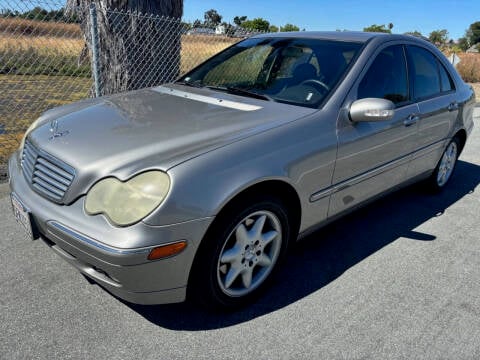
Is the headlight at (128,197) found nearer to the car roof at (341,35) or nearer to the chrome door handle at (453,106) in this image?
the car roof at (341,35)

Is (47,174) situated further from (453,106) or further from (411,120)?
(453,106)

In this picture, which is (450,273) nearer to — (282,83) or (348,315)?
(348,315)


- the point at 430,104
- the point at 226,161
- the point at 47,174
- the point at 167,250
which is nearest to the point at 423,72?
the point at 430,104

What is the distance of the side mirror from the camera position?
278 centimetres

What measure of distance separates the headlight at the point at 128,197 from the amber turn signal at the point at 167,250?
0.17 m

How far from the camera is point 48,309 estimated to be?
247 centimetres

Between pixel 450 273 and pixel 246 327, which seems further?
pixel 450 273

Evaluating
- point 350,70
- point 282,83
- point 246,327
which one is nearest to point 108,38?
point 282,83

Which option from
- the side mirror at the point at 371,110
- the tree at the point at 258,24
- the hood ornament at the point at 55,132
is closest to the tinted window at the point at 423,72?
the side mirror at the point at 371,110

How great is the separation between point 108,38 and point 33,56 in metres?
2.87

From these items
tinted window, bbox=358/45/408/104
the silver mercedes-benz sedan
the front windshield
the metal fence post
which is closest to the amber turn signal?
the silver mercedes-benz sedan

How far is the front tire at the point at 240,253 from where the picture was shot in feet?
7.38

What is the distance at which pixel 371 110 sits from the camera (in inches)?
110

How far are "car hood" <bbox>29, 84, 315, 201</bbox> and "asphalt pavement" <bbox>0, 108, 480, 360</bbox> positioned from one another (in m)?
0.84
